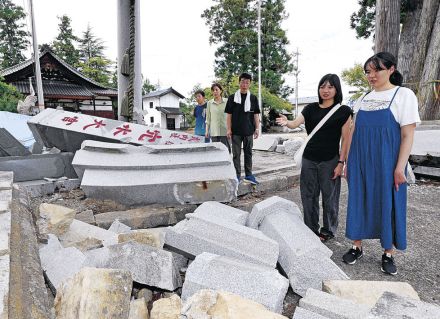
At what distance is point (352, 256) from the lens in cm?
246

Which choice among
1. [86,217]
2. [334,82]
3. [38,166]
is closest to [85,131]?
[38,166]

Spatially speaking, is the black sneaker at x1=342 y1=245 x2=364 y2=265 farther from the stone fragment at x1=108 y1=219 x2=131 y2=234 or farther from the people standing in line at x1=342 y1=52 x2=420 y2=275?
the stone fragment at x1=108 y1=219 x2=131 y2=234

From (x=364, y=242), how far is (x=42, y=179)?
3.94 meters

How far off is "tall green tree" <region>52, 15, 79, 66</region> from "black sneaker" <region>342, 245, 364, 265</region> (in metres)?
36.0

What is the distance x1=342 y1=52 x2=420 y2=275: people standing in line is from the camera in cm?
214

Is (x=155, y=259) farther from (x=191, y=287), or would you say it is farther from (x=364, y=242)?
(x=364, y=242)

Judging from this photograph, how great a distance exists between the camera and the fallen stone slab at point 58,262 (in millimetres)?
1777

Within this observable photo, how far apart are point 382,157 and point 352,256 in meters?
0.86

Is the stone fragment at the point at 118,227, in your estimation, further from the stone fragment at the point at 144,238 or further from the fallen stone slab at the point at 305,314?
the fallen stone slab at the point at 305,314

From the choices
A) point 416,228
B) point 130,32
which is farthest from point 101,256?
point 130,32

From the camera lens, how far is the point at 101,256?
6.09 ft

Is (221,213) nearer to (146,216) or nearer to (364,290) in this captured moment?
(146,216)

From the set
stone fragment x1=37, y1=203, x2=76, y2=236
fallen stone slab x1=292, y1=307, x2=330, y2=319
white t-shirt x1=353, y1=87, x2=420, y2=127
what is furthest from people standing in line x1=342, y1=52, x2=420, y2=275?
stone fragment x1=37, y1=203, x2=76, y2=236

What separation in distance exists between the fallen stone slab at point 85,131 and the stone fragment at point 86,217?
4.07 ft
